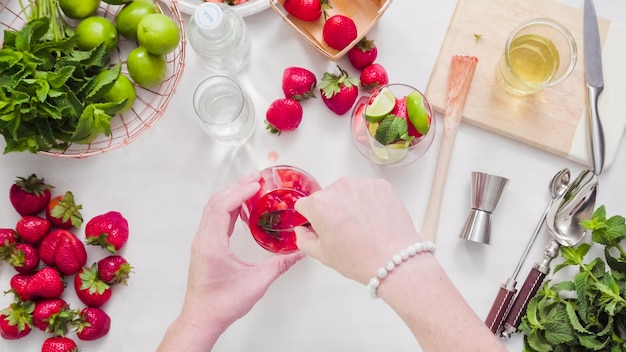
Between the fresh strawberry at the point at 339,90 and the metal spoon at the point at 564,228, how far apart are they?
488 mm

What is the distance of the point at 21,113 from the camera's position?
109 centimetres

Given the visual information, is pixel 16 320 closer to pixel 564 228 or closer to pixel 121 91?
pixel 121 91

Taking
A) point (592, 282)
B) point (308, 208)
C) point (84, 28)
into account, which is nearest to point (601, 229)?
point (592, 282)

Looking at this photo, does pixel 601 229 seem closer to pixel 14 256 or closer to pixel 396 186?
pixel 396 186

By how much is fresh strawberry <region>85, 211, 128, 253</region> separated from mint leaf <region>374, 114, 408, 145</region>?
57 cm

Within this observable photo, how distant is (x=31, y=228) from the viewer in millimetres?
1258

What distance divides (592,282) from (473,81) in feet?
1.55

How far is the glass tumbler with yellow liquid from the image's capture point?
4.10 ft

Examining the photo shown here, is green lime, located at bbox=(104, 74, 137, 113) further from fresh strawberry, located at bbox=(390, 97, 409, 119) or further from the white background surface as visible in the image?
fresh strawberry, located at bbox=(390, 97, 409, 119)

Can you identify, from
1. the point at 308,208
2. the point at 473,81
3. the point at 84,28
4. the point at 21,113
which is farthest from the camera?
the point at 473,81

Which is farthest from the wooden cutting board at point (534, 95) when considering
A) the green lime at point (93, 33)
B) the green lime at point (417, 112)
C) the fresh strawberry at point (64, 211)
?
the fresh strawberry at point (64, 211)

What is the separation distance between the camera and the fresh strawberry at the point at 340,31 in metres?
1.24

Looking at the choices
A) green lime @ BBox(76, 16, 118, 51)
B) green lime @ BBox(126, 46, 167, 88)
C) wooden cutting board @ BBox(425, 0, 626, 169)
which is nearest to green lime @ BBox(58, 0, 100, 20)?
green lime @ BBox(76, 16, 118, 51)

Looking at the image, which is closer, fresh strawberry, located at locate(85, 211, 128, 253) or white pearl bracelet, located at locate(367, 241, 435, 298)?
white pearl bracelet, located at locate(367, 241, 435, 298)
